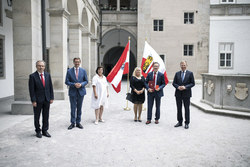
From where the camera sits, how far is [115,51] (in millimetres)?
35250

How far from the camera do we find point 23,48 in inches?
311

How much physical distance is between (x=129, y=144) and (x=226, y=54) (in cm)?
2026

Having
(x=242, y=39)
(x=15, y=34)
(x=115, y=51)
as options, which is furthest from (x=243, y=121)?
(x=115, y=51)

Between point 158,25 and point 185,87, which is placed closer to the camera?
point 185,87

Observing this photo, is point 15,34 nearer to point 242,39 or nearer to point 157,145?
point 157,145

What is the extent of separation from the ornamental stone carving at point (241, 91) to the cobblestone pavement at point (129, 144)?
3.12ft

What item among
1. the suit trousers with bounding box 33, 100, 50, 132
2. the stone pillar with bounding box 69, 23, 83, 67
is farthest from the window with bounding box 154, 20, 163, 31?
the suit trousers with bounding box 33, 100, 50, 132

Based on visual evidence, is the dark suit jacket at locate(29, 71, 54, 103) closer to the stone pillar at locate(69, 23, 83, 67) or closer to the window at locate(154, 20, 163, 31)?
Answer: the stone pillar at locate(69, 23, 83, 67)

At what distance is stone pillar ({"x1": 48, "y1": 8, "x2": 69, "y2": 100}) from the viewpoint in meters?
10.8

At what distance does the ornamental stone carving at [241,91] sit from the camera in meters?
7.70

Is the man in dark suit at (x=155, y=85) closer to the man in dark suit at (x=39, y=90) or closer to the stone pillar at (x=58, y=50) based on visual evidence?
the man in dark suit at (x=39, y=90)

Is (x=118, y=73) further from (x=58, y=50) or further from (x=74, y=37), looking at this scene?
(x=74, y=37)

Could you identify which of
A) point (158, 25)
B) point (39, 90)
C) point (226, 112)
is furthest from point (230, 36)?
point (39, 90)

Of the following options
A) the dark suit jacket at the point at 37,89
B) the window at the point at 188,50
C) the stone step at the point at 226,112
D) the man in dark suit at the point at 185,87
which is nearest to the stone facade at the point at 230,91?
the stone step at the point at 226,112
